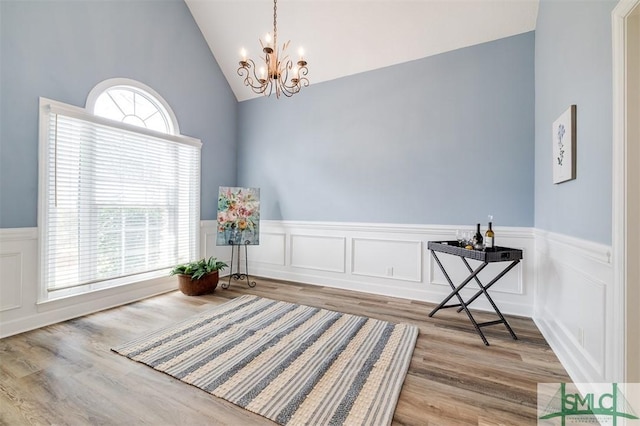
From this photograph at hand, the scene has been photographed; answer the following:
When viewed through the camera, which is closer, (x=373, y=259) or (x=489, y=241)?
(x=489, y=241)

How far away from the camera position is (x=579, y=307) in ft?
5.93

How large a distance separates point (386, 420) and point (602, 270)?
4.82 ft

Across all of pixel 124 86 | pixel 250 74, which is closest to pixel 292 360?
pixel 124 86

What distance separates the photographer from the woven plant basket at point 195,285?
3484 millimetres

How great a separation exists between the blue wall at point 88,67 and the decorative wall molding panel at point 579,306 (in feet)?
14.0

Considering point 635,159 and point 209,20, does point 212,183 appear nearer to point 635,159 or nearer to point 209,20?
point 209,20

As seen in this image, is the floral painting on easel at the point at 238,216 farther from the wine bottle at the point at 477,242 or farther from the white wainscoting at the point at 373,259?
the wine bottle at the point at 477,242

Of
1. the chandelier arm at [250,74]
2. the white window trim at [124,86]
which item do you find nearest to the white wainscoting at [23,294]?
the white window trim at [124,86]

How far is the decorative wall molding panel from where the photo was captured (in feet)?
4.81

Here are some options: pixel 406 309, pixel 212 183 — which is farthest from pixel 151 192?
pixel 406 309

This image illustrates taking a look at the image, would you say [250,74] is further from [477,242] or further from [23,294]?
[477,242]

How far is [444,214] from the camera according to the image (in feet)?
10.7

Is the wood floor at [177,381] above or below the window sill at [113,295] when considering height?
below
